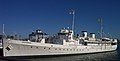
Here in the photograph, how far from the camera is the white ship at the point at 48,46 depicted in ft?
153

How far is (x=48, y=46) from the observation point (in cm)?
5066

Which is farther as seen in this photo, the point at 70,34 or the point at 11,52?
the point at 70,34

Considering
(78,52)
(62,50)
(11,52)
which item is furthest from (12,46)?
(78,52)

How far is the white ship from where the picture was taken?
4650 cm

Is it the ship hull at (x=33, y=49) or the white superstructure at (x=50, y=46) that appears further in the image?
the white superstructure at (x=50, y=46)

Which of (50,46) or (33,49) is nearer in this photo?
(33,49)

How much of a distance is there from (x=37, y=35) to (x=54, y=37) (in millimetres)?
6469

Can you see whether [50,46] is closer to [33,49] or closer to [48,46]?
[48,46]

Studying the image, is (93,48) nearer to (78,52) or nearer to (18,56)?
(78,52)

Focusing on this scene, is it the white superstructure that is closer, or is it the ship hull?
the ship hull

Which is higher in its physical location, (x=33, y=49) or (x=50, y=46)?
(x=50, y=46)

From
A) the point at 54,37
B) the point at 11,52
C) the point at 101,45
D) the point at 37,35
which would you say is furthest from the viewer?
the point at 101,45

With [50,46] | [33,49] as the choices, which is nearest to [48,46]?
[50,46]

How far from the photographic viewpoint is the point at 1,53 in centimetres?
4878
